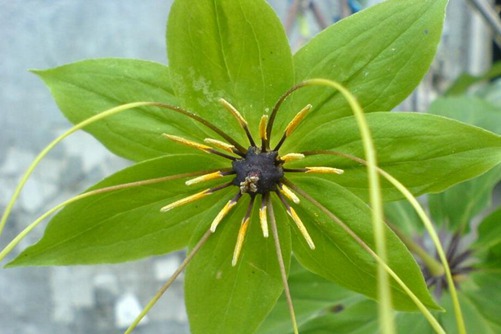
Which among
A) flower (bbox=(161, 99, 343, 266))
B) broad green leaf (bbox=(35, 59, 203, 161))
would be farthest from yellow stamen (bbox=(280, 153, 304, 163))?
broad green leaf (bbox=(35, 59, 203, 161))

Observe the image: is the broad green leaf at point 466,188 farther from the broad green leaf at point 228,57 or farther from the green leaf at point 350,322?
the broad green leaf at point 228,57

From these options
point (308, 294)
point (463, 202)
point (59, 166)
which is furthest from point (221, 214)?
point (59, 166)

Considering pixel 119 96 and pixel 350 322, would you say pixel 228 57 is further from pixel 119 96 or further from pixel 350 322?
pixel 350 322

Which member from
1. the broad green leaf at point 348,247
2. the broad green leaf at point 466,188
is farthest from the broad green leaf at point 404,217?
the broad green leaf at point 348,247

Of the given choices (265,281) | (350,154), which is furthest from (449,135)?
(265,281)

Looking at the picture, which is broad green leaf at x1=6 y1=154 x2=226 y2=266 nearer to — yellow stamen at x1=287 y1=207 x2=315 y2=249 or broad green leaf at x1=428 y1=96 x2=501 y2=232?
yellow stamen at x1=287 y1=207 x2=315 y2=249

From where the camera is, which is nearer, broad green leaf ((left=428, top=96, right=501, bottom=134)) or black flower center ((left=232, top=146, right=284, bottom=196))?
black flower center ((left=232, top=146, right=284, bottom=196))
